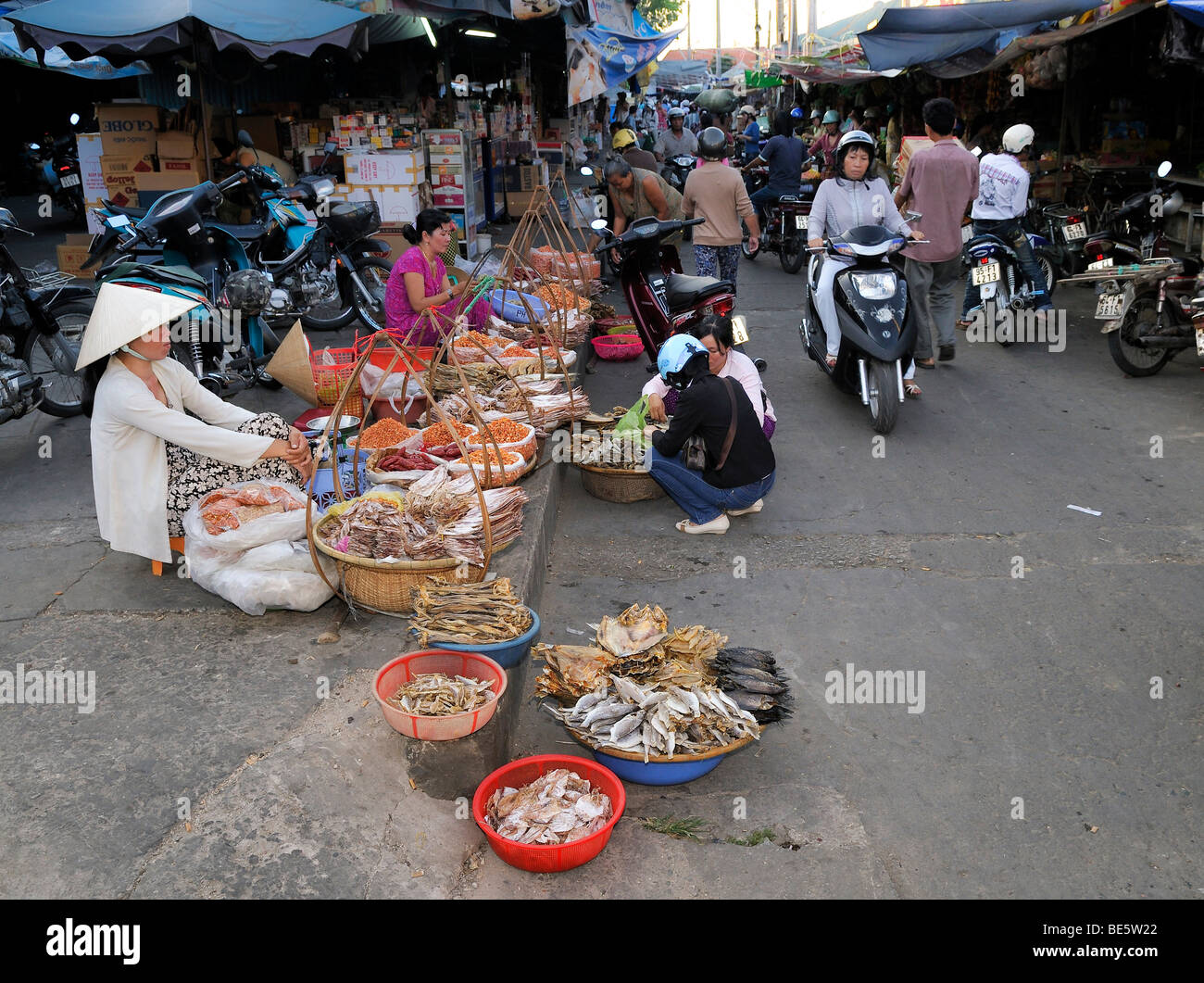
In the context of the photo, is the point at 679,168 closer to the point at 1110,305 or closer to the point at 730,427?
the point at 1110,305

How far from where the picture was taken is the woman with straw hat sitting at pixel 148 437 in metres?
4.13

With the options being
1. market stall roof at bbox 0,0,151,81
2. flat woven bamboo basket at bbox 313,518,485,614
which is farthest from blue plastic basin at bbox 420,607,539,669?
market stall roof at bbox 0,0,151,81

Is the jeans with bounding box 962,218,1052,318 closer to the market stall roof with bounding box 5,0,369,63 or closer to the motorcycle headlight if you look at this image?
the motorcycle headlight

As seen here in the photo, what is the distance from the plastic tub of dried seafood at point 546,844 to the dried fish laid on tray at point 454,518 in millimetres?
987

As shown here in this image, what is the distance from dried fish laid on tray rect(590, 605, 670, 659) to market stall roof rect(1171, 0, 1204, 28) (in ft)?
23.9

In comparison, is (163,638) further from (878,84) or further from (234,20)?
(878,84)

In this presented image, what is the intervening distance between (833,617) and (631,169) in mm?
5817

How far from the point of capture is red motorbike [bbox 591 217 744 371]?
7.54m

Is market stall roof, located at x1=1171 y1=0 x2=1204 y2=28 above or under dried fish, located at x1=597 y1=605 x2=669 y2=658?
above

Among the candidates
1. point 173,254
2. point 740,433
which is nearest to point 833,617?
point 740,433

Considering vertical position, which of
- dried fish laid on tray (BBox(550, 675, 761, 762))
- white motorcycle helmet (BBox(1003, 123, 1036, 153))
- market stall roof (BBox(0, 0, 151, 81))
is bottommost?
dried fish laid on tray (BBox(550, 675, 761, 762))

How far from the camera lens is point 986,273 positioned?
870cm

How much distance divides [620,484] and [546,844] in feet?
10.6

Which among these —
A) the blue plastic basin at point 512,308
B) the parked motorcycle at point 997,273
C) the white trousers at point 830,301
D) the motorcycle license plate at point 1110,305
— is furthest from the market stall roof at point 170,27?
the motorcycle license plate at point 1110,305
